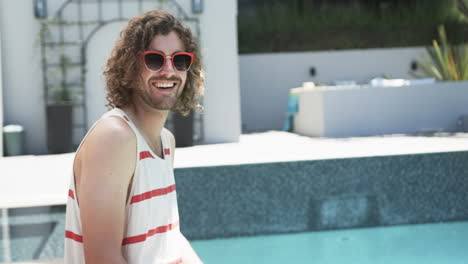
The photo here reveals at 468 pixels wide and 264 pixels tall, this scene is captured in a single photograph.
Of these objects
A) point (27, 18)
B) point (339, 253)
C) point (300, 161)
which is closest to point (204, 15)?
point (27, 18)

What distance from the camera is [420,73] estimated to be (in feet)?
41.1

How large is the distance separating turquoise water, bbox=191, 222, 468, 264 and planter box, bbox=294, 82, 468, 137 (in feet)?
15.1

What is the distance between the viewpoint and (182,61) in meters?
1.31

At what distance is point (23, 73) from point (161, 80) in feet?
23.4

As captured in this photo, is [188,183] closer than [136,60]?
No

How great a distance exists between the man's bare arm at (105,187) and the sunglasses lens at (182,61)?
272 mm

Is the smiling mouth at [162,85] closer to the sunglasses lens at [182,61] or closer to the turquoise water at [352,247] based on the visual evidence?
the sunglasses lens at [182,61]

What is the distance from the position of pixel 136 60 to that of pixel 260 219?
3076 mm

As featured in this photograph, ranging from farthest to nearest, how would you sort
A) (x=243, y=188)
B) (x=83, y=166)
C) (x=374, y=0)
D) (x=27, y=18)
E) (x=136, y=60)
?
1. (x=374, y=0)
2. (x=27, y=18)
3. (x=243, y=188)
4. (x=136, y=60)
5. (x=83, y=166)

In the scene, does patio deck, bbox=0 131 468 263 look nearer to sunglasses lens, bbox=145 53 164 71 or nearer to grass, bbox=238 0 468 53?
sunglasses lens, bbox=145 53 164 71

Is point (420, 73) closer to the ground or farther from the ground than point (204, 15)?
closer to the ground

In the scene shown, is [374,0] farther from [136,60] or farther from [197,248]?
[136,60]

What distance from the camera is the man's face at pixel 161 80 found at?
4.12ft

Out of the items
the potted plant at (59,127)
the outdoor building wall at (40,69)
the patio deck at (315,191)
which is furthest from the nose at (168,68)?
the outdoor building wall at (40,69)
